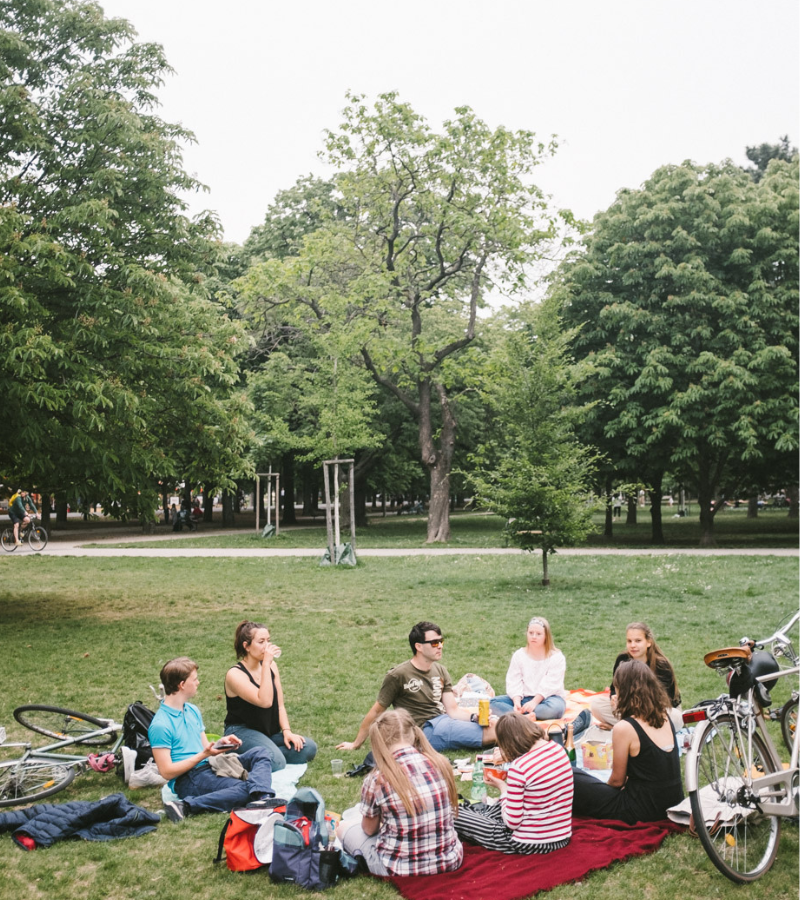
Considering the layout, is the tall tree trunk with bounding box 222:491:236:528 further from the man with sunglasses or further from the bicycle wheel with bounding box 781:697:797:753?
the bicycle wheel with bounding box 781:697:797:753

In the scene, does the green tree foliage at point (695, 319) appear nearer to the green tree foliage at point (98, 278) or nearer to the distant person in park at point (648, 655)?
the green tree foliage at point (98, 278)

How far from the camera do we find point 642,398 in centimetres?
2839

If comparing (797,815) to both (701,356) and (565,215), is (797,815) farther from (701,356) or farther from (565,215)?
(565,215)

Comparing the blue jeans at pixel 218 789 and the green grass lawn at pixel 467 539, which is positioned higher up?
the blue jeans at pixel 218 789

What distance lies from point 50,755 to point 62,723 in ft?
2.91

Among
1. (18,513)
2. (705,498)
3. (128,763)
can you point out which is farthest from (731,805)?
(705,498)

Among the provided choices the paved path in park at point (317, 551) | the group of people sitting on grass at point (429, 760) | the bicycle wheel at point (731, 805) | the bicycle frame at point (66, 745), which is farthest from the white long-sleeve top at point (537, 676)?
the paved path in park at point (317, 551)

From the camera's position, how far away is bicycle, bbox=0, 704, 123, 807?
20.1ft

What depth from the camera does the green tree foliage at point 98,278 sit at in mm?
11883

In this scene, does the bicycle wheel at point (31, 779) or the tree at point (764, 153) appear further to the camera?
the tree at point (764, 153)

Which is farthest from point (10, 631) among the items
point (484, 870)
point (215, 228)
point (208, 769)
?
point (484, 870)

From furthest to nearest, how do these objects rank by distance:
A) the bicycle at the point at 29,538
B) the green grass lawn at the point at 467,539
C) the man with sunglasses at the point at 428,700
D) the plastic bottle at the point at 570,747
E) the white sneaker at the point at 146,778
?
the green grass lawn at the point at 467,539
the bicycle at the point at 29,538
the man with sunglasses at the point at 428,700
the plastic bottle at the point at 570,747
the white sneaker at the point at 146,778

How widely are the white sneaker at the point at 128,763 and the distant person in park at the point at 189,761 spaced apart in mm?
467

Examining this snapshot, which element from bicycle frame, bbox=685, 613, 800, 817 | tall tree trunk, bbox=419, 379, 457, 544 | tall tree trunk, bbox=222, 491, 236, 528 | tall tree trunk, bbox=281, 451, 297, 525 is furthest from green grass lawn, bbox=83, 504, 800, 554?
bicycle frame, bbox=685, 613, 800, 817
